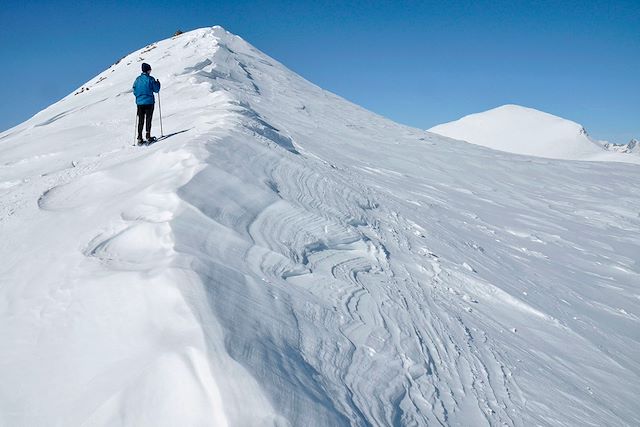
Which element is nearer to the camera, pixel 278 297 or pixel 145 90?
pixel 278 297

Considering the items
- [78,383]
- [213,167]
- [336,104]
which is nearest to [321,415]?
[78,383]

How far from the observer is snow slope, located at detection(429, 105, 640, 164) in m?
52.6

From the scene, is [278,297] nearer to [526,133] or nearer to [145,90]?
[145,90]

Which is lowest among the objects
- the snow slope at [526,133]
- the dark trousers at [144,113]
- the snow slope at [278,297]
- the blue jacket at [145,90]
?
the snow slope at [278,297]

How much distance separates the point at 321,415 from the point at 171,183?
9.15 feet

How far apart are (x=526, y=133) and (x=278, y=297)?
62855 mm

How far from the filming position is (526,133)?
193 feet

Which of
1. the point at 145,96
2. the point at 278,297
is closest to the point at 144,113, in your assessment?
the point at 145,96

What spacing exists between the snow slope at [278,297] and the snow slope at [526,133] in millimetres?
47474

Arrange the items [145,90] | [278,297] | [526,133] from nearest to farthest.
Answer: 1. [278,297]
2. [145,90]
3. [526,133]

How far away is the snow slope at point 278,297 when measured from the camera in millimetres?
2168

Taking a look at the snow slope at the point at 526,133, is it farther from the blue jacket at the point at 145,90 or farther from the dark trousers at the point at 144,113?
the dark trousers at the point at 144,113

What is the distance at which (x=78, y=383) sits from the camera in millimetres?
2146

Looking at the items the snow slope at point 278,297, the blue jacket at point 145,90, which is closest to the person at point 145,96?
the blue jacket at point 145,90
